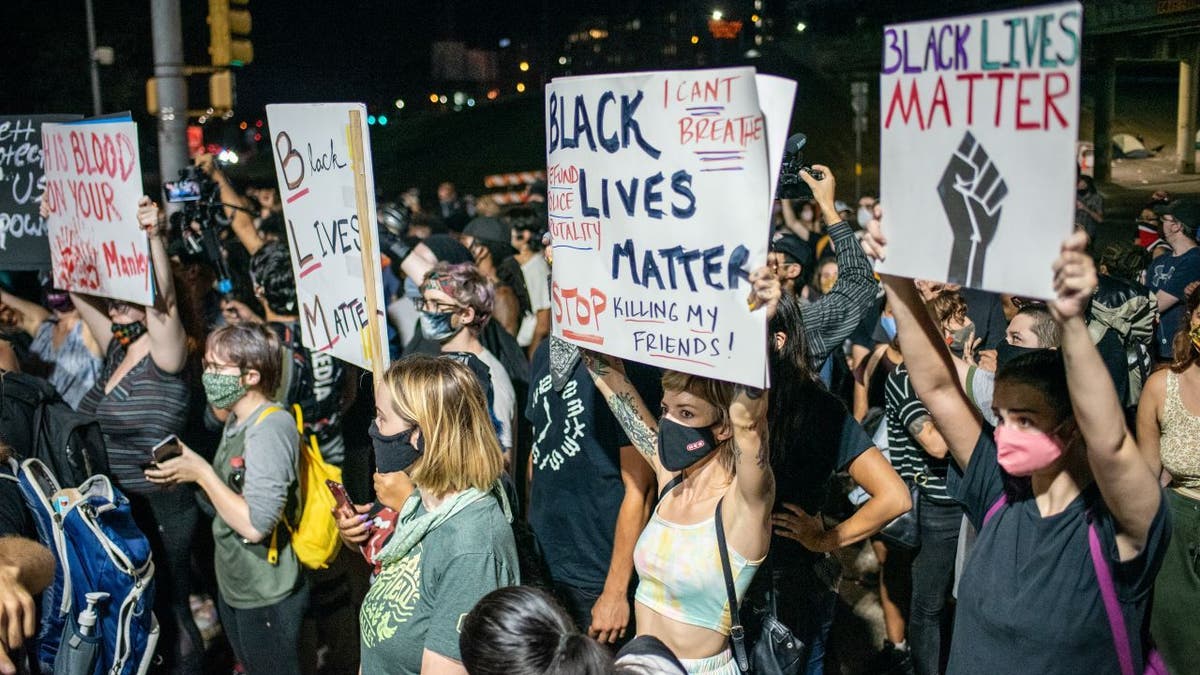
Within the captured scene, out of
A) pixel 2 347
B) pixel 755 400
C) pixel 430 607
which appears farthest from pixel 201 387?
pixel 755 400

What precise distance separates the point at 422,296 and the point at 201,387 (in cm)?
134

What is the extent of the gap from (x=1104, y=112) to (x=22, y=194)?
8595 mm

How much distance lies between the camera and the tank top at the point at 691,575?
3.16 meters

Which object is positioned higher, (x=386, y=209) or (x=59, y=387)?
(x=386, y=209)

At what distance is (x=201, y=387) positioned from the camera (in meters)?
5.85

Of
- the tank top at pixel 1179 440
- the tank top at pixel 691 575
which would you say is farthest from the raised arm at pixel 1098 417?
the tank top at pixel 1179 440

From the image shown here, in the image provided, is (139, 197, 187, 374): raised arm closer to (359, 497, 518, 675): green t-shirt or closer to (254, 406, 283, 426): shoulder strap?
(254, 406, 283, 426): shoulder strap

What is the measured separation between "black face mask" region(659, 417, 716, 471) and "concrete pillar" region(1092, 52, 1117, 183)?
7.80 meters

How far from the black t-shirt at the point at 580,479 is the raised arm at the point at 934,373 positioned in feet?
4.54

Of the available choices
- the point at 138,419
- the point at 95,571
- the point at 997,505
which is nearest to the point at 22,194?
the point at 138,419

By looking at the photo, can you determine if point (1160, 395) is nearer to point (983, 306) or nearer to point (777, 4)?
point (983, 306)

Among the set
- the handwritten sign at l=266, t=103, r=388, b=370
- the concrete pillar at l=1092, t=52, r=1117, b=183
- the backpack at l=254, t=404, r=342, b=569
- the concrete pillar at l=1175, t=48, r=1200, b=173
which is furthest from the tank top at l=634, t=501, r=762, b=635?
the concrete pillar at l=1092, t=52, r=1117, b=183

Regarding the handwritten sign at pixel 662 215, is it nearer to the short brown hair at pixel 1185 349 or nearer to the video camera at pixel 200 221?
the short brown hair at pixel 1185 349

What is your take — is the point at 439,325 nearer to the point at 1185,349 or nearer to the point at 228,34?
the point at 1185,349
